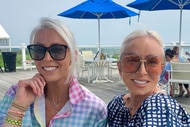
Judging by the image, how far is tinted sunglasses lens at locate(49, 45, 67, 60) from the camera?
Result: 138 centimetres

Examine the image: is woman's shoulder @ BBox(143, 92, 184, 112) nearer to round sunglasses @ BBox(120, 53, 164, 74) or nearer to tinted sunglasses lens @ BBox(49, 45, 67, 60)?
round sunglasses @ BBox(120, 53, 164, 74)

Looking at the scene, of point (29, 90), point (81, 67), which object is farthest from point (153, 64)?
point (81, 67)

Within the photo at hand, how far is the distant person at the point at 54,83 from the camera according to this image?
1.38 meters

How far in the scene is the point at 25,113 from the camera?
1.35 meters

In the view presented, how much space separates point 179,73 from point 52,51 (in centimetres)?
474

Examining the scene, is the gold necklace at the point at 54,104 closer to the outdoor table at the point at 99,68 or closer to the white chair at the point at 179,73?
the white chair at the point at 179,73

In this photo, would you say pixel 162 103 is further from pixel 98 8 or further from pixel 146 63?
pixel 98 8

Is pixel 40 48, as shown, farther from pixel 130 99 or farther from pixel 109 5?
pixel 109 5

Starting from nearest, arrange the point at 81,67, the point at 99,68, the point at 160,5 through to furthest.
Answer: the point at 81,67, the point at 160,5, the point at 99,68

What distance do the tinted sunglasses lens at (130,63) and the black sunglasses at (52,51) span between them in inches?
12.3

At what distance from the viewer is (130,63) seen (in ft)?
3.83

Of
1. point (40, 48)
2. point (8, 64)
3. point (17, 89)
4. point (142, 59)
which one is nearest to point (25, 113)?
point (17, 89)

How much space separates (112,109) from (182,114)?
0.38 metres

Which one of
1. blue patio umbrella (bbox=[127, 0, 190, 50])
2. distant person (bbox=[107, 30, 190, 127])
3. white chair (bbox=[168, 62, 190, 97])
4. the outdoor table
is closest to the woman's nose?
distant person (bbox=[107, 30, 190, 127])
